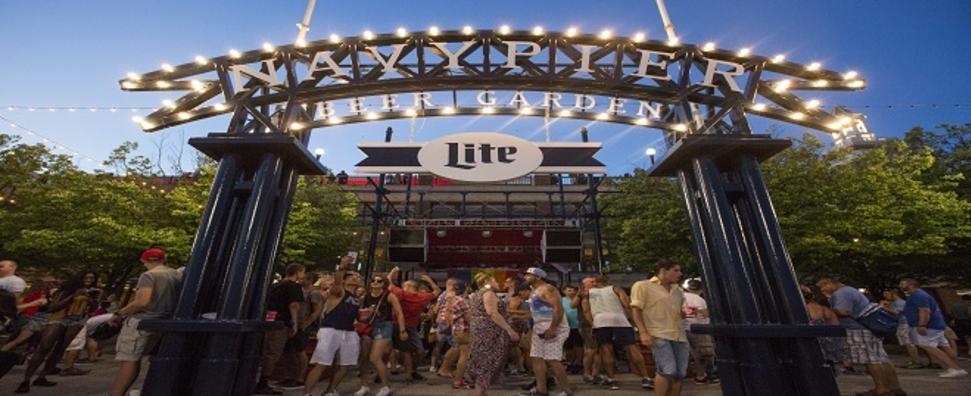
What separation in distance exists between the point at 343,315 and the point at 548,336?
2.62 m

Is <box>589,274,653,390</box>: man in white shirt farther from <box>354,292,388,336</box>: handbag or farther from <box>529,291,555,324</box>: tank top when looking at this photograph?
<box>354,292,388,336</box>: handbag

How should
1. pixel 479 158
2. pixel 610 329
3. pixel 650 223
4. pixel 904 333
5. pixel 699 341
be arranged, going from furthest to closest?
pixel 650 223 → pixel 904 333 → pixel 699 341 → pixel 610 329 → pixel 479 158

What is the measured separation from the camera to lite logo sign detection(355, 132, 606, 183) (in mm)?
6395

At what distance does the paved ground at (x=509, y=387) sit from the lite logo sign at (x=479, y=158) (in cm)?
312

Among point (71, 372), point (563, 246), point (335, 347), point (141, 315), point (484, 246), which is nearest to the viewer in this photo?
point (141, 315)

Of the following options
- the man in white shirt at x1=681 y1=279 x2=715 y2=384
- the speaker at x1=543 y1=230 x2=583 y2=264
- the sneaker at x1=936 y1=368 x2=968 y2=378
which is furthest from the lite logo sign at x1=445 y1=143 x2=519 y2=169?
the speaker at x1=543 y1=230 x2=583 y2=264

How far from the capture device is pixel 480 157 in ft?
21.5

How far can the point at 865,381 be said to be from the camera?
7652 mm

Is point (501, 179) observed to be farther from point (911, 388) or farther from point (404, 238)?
point (404, 238)

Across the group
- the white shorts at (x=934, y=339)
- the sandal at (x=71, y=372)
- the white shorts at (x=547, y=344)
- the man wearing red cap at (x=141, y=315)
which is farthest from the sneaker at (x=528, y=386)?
the sandal at (x=71, y=372)

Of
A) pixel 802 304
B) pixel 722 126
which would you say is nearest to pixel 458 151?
pixel 722 126

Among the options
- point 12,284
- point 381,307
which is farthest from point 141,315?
point 12,284

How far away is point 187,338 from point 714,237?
A: 5.05m

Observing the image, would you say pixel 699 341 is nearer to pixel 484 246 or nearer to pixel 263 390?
pixel 263 390
